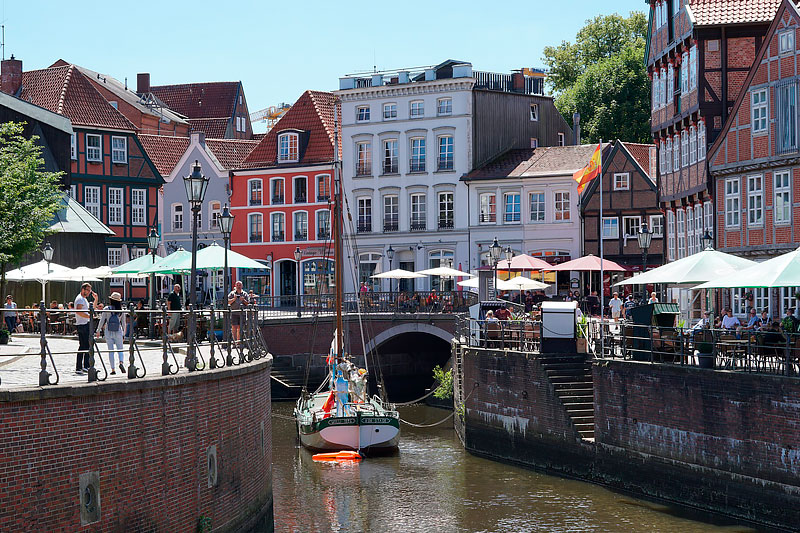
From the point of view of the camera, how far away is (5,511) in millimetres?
12594

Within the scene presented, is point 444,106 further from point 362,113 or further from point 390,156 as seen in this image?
point 362,113

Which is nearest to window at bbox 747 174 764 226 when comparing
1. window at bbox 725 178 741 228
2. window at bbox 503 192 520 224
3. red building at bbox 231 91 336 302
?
window at bbox 725 178 741 228

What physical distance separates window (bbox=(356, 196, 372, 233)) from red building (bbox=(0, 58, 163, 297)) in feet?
33.8

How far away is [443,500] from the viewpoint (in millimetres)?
25953

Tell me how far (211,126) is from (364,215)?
1166 inches

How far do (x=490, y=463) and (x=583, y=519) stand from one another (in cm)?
714

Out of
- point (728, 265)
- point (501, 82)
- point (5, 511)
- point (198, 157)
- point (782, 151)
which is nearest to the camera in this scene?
→ point (5, 511)

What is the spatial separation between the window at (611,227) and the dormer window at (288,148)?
61.2ft

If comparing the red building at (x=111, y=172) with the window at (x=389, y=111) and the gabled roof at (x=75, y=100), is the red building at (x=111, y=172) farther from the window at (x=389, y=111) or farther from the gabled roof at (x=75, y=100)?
the window at (x=389, y=111)

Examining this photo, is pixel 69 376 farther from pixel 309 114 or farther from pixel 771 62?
pixel 309 114

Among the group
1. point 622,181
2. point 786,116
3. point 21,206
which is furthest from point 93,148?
point 786,116

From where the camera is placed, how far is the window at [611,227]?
5431 cm

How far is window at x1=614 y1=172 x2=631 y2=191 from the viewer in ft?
176

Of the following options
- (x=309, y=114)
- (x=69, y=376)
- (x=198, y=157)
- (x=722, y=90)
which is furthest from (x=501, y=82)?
(x=69, y=376)
